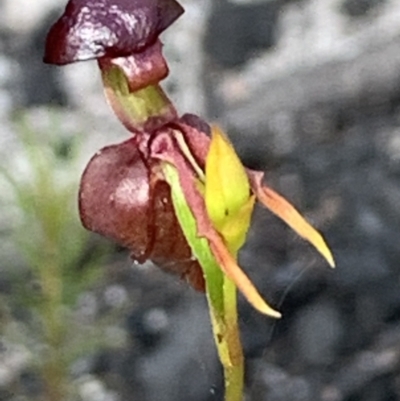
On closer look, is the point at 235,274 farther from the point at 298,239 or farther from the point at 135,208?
the point at 298,239

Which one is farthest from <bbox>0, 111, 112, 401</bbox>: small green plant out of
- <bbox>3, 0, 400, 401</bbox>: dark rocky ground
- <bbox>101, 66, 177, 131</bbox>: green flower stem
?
<bbox>101, 66, 177, 131</bbox>: green flower stem

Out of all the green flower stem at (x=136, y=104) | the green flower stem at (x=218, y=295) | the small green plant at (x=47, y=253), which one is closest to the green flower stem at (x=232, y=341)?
the green flower stem at (x=218, y=295)

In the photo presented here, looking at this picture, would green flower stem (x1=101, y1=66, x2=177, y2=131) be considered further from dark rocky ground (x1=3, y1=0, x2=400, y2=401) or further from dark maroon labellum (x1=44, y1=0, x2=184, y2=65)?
dark rocky ground (x1=3, y1=0, x2=400, y2=401)

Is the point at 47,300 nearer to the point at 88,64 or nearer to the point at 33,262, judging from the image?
the point at 33,262

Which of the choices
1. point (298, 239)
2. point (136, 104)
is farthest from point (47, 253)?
point (136, 104)

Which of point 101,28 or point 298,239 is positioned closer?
point 101,28

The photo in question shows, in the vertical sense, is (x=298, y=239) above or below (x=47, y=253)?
below

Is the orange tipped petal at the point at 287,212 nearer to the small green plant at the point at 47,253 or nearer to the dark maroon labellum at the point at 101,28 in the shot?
the dark maroon labellum at the point at 101,28
